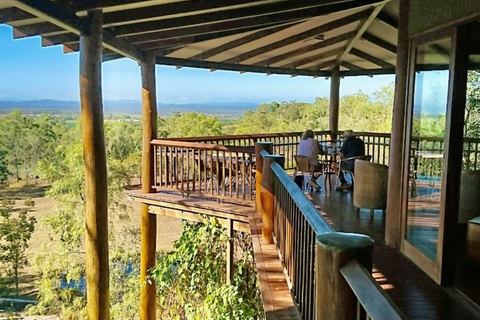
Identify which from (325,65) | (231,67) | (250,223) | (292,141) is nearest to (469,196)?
(250,223)

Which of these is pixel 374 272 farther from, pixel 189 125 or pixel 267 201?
pixel 189 125

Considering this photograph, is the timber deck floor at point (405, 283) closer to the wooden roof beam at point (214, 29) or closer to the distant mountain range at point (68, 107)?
the wooden roof beam at point (214, 29)

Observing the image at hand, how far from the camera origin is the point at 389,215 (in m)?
4.76

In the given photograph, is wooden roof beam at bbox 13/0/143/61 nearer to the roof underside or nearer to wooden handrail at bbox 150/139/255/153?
the roof underside

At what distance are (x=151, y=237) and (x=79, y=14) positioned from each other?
4363 millimetres

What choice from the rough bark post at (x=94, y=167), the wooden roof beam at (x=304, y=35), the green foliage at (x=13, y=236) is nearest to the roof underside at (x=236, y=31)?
the wooden roof beam at (x=304, y=35)

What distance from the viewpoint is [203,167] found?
7.33m

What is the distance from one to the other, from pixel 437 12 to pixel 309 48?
5.61 metres

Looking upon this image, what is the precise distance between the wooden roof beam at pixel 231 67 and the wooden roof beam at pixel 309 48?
10.2 inches

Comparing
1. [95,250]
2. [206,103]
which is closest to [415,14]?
[95,250]

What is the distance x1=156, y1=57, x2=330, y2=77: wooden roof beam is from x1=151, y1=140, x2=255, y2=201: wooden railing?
1964mm

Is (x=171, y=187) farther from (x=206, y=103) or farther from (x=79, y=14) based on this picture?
(x=206, y=103)

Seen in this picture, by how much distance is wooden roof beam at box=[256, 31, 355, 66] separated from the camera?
340 inches

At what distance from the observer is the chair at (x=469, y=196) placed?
3.82 m
